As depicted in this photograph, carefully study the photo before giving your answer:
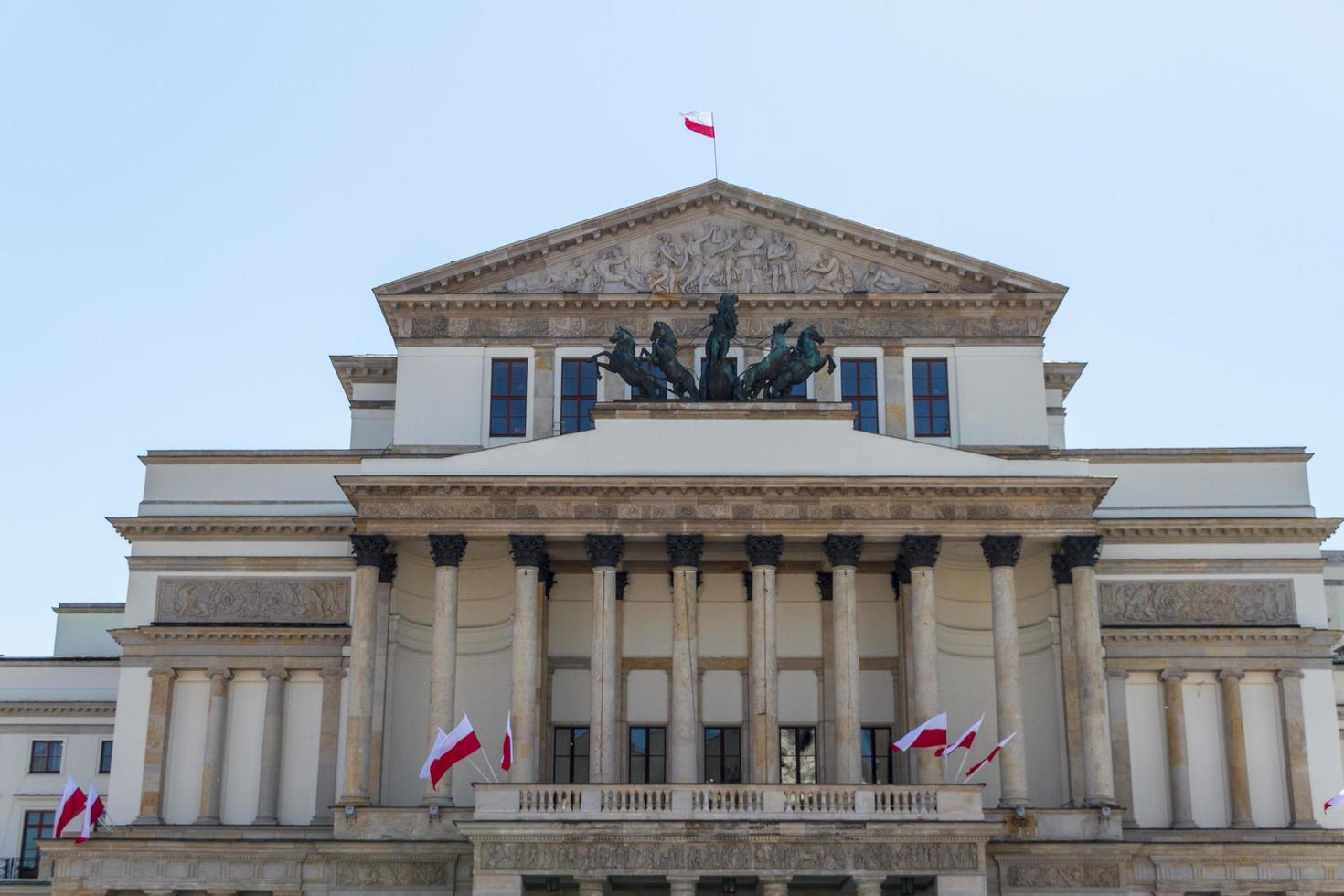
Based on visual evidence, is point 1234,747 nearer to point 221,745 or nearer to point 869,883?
point 869,883

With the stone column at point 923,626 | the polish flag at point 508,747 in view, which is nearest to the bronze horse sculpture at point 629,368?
the stone column at point 923,626

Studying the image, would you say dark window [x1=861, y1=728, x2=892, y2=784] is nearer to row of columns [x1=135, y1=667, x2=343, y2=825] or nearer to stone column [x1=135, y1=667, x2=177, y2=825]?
row of columns [x1=135, y1=667, x2=343, y2=825]

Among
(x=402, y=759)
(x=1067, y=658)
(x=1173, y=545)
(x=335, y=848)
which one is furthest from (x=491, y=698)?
(x=1173, y=545)

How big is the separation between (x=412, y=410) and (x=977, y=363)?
49.8ft

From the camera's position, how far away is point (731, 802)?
36.2 m

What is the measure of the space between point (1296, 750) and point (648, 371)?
19.0 metres

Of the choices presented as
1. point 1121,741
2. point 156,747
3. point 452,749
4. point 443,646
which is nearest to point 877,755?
point 1121,741

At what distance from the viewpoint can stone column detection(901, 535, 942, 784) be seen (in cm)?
3928

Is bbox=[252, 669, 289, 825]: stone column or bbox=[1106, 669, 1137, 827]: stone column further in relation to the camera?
bbox=[1106, 669, 1137, 827]: stone column

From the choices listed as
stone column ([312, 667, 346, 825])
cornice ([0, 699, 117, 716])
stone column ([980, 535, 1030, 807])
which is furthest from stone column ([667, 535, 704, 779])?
cornice ([0, 699, 117, 716])

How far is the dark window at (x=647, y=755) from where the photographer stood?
42625mm

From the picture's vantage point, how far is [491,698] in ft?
141

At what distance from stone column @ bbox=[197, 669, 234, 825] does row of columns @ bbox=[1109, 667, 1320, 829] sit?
2265cm

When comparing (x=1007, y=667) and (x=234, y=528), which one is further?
(x=234, y=528)
